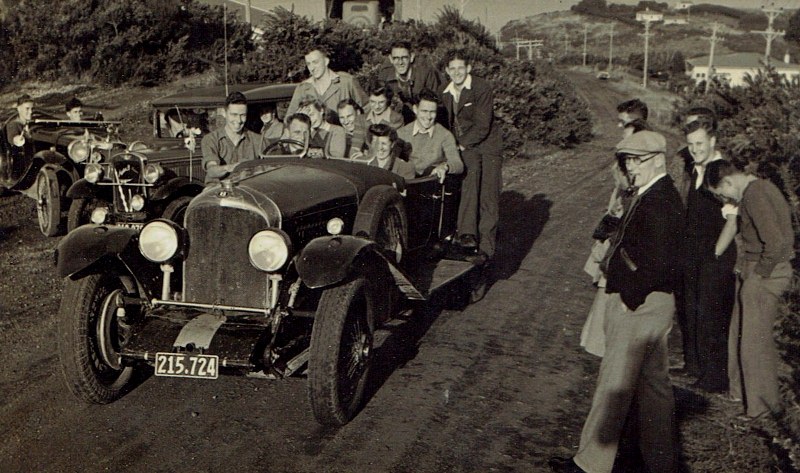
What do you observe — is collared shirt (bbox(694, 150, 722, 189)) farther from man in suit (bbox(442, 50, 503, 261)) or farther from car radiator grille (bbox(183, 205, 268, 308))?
car radiator grille (bbox(183, 205, 268, 308))

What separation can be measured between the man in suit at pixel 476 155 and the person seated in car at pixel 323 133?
119 cm

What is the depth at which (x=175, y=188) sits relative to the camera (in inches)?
256

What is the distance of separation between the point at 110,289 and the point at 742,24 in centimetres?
12759

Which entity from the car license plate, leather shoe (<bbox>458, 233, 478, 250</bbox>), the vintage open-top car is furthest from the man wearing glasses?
the car license plate

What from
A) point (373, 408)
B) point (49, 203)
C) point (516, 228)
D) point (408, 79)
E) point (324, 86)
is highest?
point (408, 79)

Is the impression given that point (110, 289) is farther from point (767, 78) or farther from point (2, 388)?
point (767, 78)

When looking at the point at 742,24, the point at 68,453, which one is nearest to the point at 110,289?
the point at 68,453

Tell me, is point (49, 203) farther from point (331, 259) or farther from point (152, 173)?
point (331, 259)

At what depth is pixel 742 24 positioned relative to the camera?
115 m

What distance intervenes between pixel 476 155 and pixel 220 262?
315 cm

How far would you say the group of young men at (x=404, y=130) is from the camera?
6.21 m

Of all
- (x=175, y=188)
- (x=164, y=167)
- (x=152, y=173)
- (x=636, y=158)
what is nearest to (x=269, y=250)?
(x=636, y=158)

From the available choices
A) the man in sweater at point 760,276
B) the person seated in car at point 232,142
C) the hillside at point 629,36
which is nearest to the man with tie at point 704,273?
the man in sweater at point 760,276

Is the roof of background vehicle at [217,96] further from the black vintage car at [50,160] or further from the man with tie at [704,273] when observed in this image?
the man with tie at [704,273]
